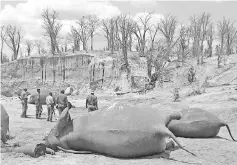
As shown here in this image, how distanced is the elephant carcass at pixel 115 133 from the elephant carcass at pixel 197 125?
1569 millimetres

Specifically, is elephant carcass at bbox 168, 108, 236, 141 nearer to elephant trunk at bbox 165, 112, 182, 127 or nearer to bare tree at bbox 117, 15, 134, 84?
elephant trunk at bbox 165, 112, 182, 127

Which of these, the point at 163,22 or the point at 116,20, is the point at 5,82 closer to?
the point at 116,20

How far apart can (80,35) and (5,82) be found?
50.9 ft

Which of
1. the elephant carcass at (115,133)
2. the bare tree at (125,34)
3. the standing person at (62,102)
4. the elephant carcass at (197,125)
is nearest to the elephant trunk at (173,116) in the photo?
the elephant carcass at (115,133)

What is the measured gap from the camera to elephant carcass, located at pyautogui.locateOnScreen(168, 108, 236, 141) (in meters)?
8.54

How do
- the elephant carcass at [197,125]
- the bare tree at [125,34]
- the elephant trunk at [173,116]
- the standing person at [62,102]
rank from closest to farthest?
the elephant trunk at [173,116] → the elephant carcass at [197,125] → the standing person at [62,102] → the bare tree at [125,34]

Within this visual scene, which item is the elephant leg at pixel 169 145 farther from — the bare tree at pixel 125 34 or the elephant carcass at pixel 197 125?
the bare tree at pixel 125 34

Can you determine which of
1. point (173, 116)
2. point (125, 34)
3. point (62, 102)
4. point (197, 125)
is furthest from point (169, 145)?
point (125, 34)

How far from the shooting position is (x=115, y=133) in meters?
6.39

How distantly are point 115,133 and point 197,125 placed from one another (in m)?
3.10

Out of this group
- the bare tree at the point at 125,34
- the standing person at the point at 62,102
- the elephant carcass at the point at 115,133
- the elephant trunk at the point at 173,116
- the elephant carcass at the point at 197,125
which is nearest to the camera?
the elephant carcass at the point at 115,133

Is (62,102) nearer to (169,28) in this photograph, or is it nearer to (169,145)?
(169,145)

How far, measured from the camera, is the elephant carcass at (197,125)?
8.54 metres

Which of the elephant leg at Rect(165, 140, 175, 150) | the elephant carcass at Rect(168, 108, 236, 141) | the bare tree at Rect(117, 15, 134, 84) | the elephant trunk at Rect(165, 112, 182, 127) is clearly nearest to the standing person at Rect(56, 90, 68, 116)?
the elephant carcass at Rect(168, 108, 236, 141)
